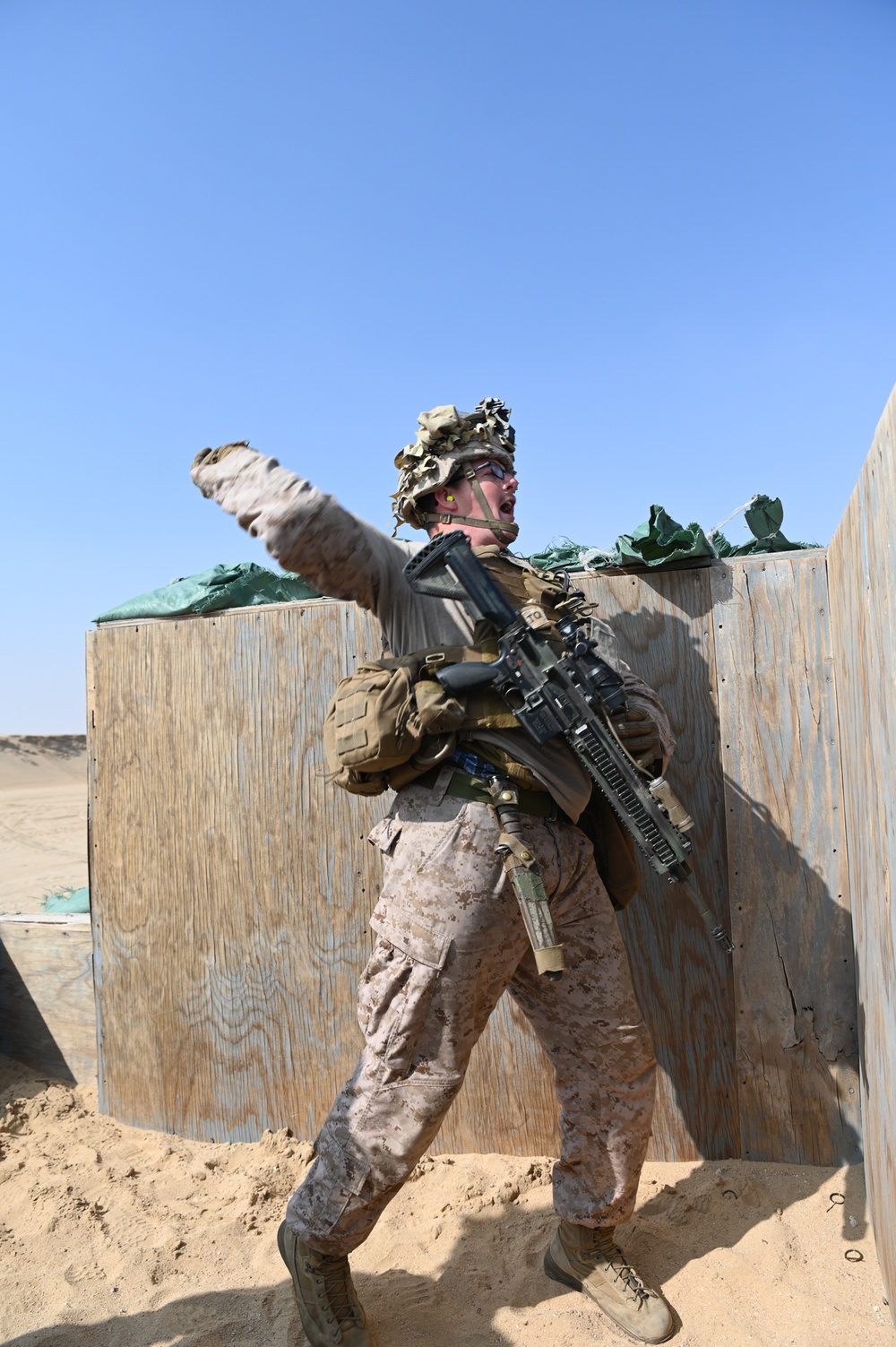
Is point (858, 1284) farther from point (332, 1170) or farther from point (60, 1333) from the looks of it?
point (60, 1333)

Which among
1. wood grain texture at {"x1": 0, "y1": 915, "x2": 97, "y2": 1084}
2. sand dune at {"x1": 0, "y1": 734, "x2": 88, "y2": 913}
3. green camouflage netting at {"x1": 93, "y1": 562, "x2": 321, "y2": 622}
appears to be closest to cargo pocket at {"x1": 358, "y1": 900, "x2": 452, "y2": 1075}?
green camouflage netting at {"x1": 93, "y1": 562, "x2": 321, "y2": 622}

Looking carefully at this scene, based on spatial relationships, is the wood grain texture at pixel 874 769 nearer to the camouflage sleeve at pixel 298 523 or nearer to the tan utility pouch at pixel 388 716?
the tan utility pouch at pixel 388 716

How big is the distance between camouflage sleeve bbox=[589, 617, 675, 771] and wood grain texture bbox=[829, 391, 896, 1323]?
0.50 meters

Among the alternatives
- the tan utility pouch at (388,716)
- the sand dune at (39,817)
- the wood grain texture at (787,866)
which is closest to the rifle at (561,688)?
the tan utility pouch at (388,716)

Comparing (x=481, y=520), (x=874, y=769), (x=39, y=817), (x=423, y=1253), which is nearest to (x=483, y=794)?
(x=481, y=520)

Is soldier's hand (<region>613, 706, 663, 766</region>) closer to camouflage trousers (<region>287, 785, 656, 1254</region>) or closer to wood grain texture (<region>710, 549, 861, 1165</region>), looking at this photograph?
camouflage trousers (<region>287, 785, 656, 1254</region>)

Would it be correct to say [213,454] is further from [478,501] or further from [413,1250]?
[413,1250]

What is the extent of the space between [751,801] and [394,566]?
1.44 meters

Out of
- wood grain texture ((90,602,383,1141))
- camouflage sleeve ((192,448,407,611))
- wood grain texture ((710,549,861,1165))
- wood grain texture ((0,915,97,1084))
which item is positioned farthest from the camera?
wood grain texture ((0,915,97,1084))

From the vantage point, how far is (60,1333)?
7.97 feet

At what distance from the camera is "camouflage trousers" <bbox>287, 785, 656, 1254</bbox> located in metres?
2.26

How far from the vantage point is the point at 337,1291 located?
2338 mm

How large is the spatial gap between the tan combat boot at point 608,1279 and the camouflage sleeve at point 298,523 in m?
1.84

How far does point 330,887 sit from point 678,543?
5.59 feet
